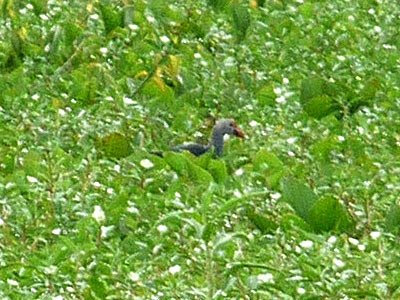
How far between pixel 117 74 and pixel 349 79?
1.16 meters

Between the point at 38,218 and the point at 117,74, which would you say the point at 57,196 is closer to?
the point at 38,218

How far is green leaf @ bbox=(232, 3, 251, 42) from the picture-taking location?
9.99 metres

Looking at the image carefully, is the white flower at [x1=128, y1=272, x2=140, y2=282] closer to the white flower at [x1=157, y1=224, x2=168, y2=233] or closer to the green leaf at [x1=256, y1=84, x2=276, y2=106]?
the white flower at [x1=157, y1=224, x2=168, y2=233]

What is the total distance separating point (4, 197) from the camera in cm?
698

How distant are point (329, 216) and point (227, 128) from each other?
112cm

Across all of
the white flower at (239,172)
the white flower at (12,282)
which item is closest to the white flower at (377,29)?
the white flower at (239,172)

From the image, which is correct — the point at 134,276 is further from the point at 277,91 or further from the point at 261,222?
the point at 277,91

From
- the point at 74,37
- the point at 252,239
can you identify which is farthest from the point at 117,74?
the point at 252,239

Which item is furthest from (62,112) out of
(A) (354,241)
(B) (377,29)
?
(B) (377,29)

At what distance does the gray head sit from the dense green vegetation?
0.19 feet

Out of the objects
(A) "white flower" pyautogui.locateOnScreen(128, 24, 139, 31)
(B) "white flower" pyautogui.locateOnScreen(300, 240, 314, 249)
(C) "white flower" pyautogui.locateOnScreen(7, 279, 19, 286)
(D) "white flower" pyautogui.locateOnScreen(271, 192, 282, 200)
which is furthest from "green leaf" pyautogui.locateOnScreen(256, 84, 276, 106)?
(C) "white flower" pyautogui.locateOnScreen(7, 279, 19, 286)

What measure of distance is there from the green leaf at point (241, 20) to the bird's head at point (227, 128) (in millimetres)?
1621

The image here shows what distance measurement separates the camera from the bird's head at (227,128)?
27.1 ft

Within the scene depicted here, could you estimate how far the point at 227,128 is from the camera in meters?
8.28
